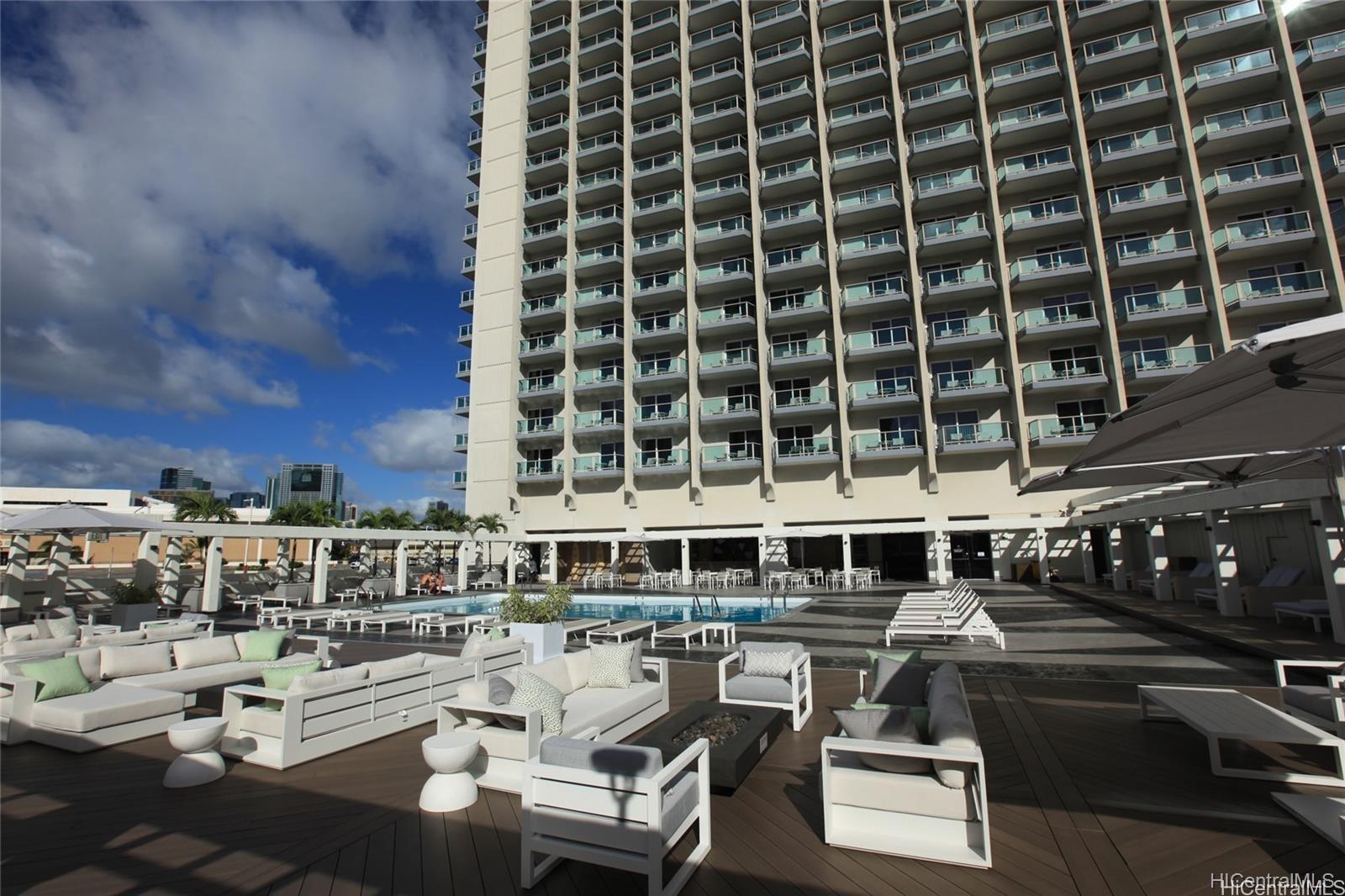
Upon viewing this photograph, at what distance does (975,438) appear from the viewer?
24.5 m

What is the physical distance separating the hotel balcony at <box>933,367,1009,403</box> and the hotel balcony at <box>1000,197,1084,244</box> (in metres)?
5.68

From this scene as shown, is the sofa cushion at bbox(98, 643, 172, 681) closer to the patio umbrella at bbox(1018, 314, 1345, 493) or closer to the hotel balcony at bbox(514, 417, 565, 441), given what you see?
the patio umbrella at bbox(1018, 314, 1345, 493)

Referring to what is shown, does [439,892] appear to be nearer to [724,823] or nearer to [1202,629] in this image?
[724,823]

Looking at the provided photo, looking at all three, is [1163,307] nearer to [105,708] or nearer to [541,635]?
[541,635]

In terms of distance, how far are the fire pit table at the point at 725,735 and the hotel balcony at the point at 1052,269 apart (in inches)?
987

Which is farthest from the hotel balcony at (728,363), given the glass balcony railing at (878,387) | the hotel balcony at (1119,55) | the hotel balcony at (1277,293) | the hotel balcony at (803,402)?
the hotel balcony at (1277,293)

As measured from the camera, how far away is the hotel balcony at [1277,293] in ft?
70.0

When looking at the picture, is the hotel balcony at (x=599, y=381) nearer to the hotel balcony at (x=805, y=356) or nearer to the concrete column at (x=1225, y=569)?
→ the hotel balcony at (x=805, y=356)

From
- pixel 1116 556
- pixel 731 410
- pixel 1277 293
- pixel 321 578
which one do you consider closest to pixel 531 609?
pixel 321 578

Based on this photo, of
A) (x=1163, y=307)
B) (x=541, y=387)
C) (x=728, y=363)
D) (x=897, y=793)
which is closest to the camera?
(x=897, y=793)

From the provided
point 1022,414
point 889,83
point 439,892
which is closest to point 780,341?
point 1022,414

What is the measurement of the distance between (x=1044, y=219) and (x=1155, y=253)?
4.10 metres

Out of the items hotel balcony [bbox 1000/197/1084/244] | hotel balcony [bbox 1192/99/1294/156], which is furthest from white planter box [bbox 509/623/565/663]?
hotel balcony [bbox 1192/99/1294/156]

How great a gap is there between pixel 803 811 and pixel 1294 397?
4084mm
